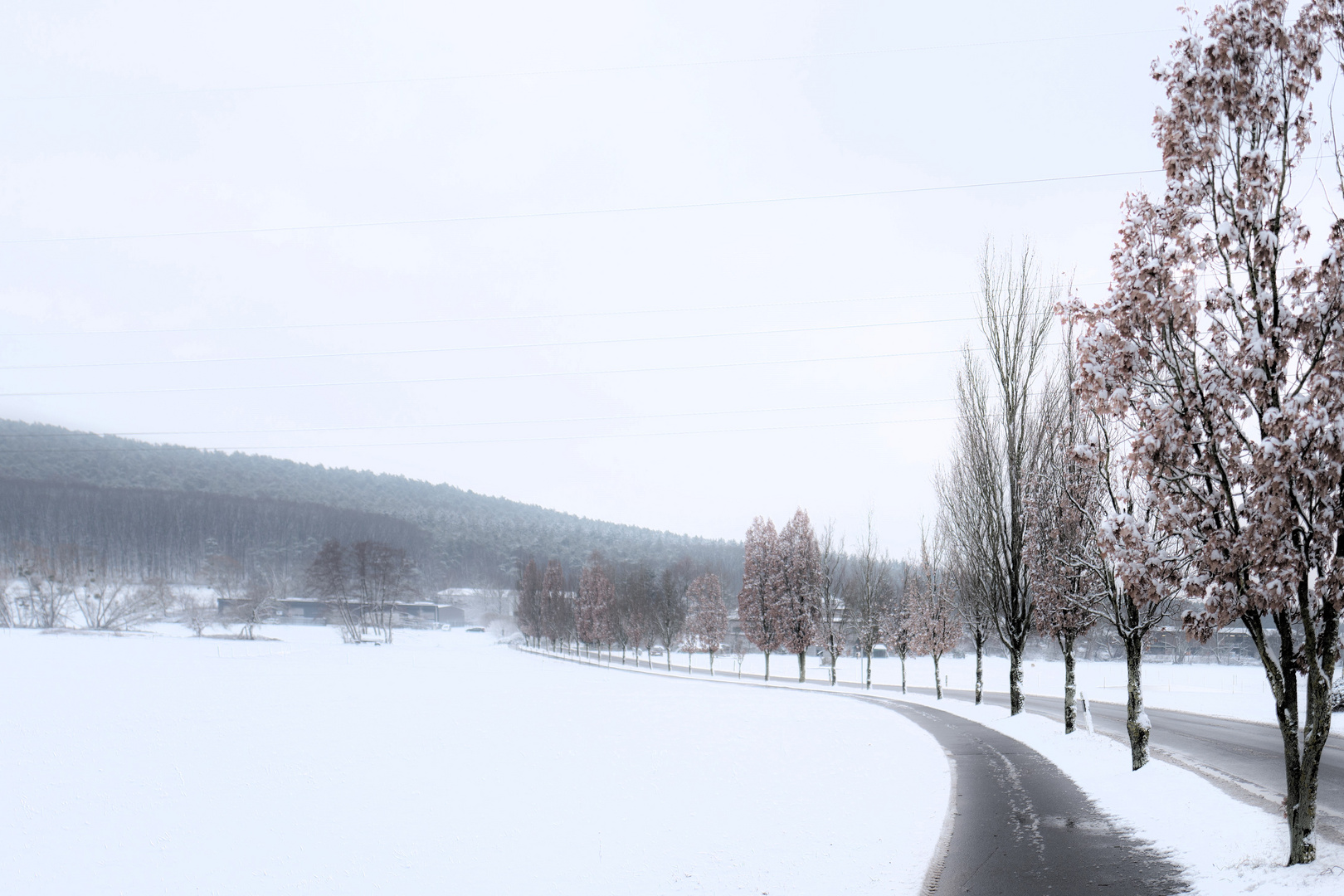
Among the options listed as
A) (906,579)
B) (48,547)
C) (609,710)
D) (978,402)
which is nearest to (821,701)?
(609,710)

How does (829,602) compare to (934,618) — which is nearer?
(934,618)

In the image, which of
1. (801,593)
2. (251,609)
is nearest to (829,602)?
(801,593)

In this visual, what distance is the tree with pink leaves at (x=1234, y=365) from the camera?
266 inches

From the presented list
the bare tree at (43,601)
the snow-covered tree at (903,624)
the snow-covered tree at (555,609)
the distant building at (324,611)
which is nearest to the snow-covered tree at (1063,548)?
the snow-covered tree at (903,624)

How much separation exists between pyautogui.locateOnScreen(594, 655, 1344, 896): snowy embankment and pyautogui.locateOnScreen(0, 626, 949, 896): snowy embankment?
111 inches

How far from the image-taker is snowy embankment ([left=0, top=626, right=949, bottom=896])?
10.8 meters

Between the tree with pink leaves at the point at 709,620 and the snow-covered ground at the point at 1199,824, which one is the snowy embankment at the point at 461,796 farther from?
the tree with pink leaves at the point at 709,620

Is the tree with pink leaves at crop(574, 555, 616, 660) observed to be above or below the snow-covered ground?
below

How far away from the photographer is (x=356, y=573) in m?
116

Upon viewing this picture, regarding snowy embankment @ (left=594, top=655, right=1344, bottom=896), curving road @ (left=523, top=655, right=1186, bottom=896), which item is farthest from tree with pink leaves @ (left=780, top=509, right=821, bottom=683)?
curving road @ (left=523, top=655, right=1186, bottom=896)

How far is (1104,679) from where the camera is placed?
54281 millimetres

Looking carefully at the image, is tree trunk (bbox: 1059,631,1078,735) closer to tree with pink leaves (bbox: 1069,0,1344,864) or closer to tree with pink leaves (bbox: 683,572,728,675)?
tree with pink leaves (bbox: 1069,0,1344,864)

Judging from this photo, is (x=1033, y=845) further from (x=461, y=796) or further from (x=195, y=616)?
(x=195, y=616)

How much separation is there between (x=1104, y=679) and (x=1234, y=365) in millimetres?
56071
